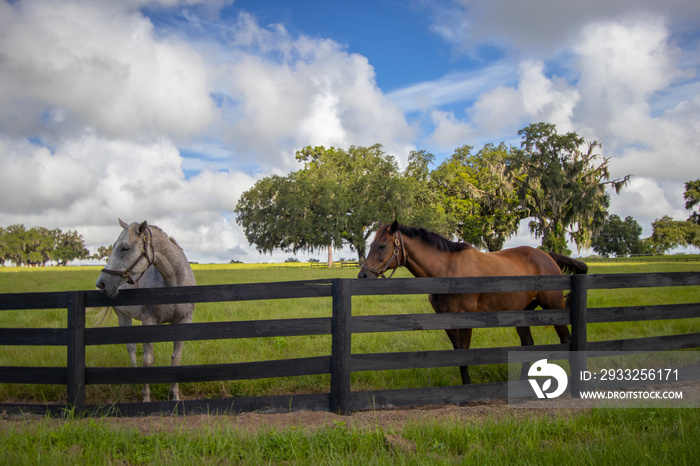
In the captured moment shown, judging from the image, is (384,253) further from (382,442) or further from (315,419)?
(382,442)

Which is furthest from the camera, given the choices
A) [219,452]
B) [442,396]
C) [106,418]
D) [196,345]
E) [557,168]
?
[557,168]

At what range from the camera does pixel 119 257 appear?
5152 mm

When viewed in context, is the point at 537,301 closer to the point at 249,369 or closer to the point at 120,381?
the point at 249,369

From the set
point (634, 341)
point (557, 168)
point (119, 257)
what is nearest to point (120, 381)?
point (119, 257)

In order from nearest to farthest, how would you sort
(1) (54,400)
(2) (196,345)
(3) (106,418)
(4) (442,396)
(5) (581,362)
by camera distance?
(3) (106,418)
(4) (442,396)
(5) (581,362)
(1) (54,400)
(2) (196,345)

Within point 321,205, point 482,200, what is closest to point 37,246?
point 321,205

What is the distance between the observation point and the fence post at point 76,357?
4.80 metres

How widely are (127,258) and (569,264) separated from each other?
6.73 metres

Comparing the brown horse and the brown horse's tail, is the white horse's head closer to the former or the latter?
the brown horse

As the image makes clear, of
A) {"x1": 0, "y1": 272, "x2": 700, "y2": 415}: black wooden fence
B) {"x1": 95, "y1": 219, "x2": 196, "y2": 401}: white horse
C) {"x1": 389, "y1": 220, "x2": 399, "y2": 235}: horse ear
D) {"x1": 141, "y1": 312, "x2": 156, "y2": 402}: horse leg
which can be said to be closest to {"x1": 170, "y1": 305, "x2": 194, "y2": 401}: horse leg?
{"x1": 95, "y1": 219, "x2": 196, "y2": 401}: white horse

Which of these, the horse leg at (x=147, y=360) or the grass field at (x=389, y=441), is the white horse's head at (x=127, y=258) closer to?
the horse leg at (x=147, y=360)

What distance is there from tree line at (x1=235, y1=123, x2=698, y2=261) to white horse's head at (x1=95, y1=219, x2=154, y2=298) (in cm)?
3752

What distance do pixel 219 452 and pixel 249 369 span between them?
3.96ft

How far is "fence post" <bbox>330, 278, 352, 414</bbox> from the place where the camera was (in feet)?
15.5
